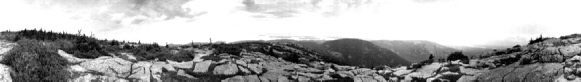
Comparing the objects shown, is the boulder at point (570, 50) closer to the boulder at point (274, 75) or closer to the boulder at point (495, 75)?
the boulder at point (495, 75)

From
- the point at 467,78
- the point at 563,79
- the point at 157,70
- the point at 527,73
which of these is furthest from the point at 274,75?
the point at 563,79

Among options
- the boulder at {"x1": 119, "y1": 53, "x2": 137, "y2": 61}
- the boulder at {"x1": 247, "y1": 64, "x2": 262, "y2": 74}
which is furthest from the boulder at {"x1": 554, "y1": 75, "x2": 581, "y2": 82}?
the boulder at {"x1": 119, "y1": 53, "x2": 137, "y2": 61}

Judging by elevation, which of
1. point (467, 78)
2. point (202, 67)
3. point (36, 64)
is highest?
point (36, 64)

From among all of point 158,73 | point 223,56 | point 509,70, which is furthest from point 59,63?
point 509,70

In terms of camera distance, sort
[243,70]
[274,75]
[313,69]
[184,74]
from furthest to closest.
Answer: [313,69]
[274,75]
[243,70]
[184,74]

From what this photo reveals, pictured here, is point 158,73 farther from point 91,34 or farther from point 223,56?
point 91,34

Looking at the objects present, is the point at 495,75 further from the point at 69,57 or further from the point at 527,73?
the point at 69,57

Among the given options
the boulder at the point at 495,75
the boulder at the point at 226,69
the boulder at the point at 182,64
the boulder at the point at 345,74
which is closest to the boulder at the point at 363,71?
the boulder at the point at 345,74
